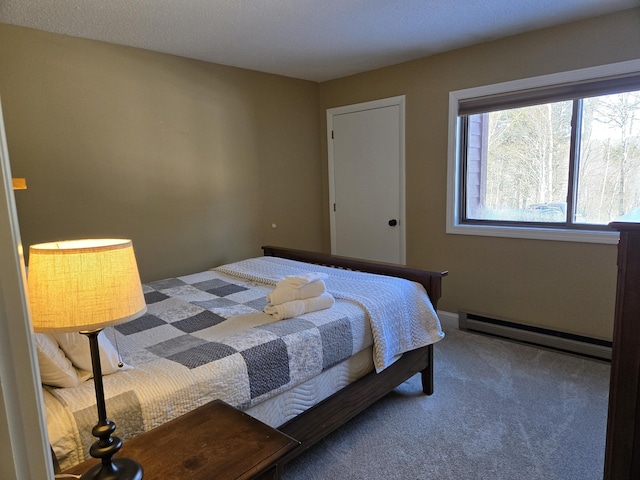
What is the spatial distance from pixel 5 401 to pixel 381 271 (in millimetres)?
2400

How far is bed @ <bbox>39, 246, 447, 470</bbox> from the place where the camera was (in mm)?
1337

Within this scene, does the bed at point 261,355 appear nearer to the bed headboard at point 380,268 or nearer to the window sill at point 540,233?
the bed headboard at point 380,268

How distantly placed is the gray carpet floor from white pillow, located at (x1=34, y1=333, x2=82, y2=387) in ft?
3.57

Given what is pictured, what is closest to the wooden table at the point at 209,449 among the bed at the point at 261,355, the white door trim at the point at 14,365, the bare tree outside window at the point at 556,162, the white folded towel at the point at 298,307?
the bed at the point at 261,355

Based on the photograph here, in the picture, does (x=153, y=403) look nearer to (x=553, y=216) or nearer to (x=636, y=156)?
(x=553, y=216)

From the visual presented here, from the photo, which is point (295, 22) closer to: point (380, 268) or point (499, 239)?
point (380, 268)

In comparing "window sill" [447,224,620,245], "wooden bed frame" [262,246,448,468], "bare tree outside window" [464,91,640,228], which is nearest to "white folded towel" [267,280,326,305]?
"wooden bed frame" [262,246,448,468]

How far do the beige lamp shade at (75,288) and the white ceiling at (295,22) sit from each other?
6.67 ft

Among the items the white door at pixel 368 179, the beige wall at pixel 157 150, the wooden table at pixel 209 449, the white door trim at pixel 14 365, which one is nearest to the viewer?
the white door trim at pixel 14 365

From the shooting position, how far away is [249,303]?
2.32 metres

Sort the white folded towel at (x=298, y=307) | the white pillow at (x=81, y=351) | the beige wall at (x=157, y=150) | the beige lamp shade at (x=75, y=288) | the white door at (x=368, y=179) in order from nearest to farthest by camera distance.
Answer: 1. the beige lamp shade at (x=75, y=288)
2. the white pillow at (x=81, y=351)
3. the white folded towel at (x=298, y=307)
4. the beige wall at (x=157, y=150)
5. the white door at (x=368, y=179)

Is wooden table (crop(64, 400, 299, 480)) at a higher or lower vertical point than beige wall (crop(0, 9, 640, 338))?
lower

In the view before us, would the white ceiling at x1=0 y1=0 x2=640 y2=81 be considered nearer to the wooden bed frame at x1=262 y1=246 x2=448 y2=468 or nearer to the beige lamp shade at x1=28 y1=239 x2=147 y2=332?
the wooden bed frame at x1=262 y1=246 x2=448 y2=468

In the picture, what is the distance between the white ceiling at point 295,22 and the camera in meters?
2.40
